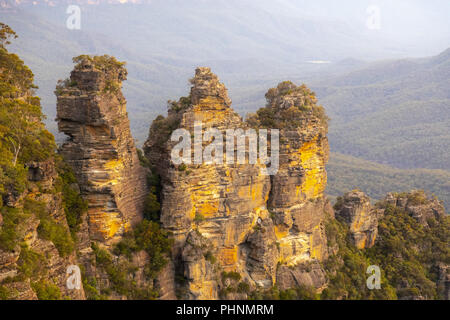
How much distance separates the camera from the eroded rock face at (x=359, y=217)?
4412 cm

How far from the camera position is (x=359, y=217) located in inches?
1747

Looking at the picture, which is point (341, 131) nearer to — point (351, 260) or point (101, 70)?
point (351, 260)

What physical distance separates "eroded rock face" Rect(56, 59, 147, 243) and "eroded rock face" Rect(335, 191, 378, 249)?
23713mm

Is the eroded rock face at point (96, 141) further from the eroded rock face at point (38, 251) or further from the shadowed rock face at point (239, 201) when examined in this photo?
the shadowed rock face at point (239, 201)

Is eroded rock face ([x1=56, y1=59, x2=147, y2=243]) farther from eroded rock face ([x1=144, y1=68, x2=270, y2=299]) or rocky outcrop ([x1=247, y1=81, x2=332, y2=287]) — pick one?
rocky outcrop ([x1=247, y1=81, x2=332, y2=287])

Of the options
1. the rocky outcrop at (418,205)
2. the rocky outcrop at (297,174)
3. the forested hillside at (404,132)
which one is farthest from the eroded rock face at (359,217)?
the forested hillside at (404,132)

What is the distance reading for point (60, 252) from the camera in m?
23.4

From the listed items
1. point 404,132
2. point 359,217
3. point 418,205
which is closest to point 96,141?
point 359,217

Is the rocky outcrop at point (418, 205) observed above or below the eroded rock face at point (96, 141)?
below

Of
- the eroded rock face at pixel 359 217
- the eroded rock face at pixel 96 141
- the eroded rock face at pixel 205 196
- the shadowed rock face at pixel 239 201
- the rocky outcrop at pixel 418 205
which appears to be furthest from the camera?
the rocky outcrop at pixel 418 205

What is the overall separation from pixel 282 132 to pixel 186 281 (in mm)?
12829

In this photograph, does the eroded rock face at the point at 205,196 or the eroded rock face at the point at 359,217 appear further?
the eroded rock face at the point at 359,217

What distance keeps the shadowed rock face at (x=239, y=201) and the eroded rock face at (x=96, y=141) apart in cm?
348

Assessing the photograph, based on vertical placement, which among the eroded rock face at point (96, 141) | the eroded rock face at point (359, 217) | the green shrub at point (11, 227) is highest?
the eroded rock face at point (96, 141)
